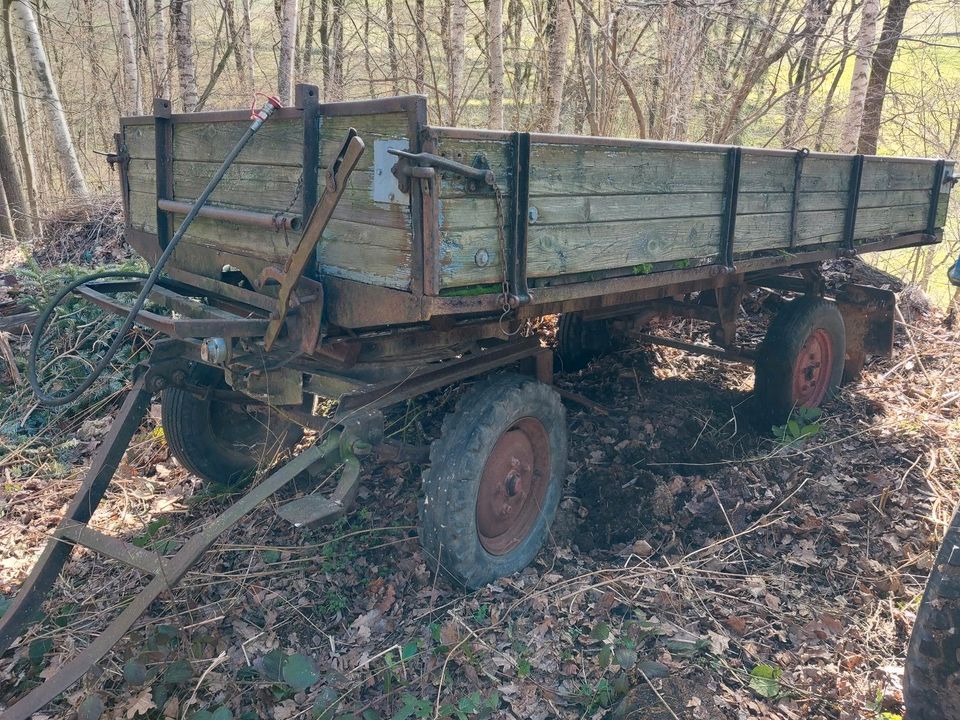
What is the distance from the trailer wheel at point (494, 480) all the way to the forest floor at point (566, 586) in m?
0.16

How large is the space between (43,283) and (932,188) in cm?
707

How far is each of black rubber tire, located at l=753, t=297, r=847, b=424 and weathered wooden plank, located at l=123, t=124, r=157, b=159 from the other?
3881 mm

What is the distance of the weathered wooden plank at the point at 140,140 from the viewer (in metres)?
3.61

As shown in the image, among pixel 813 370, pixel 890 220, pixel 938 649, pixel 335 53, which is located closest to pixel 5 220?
pixel 335 53

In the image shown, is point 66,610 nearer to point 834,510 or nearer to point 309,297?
point 309,297

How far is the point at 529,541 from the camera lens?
3.60m

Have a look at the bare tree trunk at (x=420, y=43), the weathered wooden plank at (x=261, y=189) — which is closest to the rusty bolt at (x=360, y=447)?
the weathered wooden plank at (x=261, y=189)

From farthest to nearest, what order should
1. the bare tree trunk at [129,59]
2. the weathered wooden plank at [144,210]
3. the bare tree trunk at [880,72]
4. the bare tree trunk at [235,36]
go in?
1. the bare tree trunk at [235,36]
2. the bare tree trunk at [880,72]
3. the bare tree trunk at [129,59]
4. the weathered wooden plank at [144,210]

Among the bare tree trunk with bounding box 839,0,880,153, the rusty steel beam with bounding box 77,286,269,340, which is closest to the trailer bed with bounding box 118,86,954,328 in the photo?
the rusty steel beam with bounding box 77,286,269,340

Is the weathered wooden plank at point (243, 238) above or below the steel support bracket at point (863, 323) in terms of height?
above

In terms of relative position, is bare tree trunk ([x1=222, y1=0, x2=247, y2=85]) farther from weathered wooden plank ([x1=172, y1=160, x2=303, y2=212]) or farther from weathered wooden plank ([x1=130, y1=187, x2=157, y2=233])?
weathered wooden plank ([x1=172, y1=160, x2=303, y2=212])

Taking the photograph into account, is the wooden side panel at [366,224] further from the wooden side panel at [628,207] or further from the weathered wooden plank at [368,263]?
the wooden side panel at [628,207]

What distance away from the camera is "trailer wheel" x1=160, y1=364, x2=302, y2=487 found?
3.93m

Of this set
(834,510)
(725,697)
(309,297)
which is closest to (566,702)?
(725,697)
